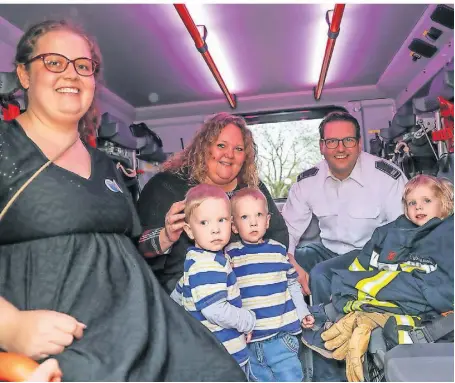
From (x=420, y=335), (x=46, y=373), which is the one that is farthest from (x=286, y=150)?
(x=46, y=373)

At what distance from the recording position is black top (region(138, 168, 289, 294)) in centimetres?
212

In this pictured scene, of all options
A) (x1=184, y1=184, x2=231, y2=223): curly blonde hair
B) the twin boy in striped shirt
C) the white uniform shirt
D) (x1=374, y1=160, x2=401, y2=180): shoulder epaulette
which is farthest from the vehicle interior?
(x1=184, y1=184, x2=231, y2=223): curly blonde hair

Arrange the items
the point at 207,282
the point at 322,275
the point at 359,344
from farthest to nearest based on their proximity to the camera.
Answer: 1. the point at 322,275
2. the point at 359,344
3. the point at 207,282

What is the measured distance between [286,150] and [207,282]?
5.57 ft

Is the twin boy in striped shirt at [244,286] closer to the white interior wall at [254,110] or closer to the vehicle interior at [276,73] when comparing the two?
the vehicle interior at [276,73]

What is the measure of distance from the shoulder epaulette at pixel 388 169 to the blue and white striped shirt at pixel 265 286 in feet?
4.02

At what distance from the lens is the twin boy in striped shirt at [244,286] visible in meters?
1.75

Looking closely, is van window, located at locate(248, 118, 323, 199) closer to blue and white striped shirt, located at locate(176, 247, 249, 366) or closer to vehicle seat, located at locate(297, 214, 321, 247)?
vehicle seat, located at locate(297, 214, 321, 247)

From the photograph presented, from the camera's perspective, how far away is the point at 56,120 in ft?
4.46

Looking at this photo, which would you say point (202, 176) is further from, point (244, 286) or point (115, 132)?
point (115, 132)

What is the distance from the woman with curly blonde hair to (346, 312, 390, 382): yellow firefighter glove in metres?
0.60

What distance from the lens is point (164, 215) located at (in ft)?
7.20

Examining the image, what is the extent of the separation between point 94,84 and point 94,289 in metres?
0.60

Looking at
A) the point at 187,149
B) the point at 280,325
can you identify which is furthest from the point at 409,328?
the point at 187,149
